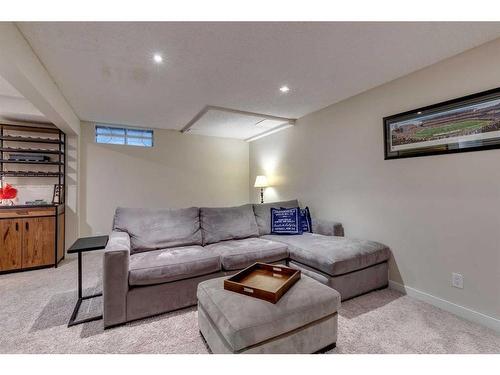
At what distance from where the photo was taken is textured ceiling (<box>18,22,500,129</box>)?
1721mm

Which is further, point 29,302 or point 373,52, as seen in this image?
point 29,302

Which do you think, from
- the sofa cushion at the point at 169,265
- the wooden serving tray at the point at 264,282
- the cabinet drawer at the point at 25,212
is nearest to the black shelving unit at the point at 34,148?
the cabinet drawer at the point at 25,212

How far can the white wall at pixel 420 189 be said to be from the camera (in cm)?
190

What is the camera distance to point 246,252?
2.44 metres

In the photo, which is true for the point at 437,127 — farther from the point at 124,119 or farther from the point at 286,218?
the point at 124,119

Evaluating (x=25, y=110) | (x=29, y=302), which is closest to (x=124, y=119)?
(x=25, y=110)

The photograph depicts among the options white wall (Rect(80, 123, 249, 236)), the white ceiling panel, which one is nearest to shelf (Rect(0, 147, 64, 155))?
white wall (Rect(80, 123, 249, 236))

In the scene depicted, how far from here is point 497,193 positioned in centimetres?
183

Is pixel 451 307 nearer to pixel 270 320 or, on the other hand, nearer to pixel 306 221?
pixel 306 221

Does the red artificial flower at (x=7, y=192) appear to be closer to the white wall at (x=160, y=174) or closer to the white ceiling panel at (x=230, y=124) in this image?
the white wall at (x=160, y=174)

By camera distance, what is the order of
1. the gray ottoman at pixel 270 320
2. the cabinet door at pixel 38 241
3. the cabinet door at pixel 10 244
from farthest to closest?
the cabinet door at pixel 38 241, the cabinet door at pixel 10 244, the gray ottoman at pixel 270 320

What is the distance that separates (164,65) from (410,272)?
3253 millimetres

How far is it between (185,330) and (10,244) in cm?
292

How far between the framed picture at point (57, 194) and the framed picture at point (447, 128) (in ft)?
15.3
